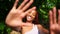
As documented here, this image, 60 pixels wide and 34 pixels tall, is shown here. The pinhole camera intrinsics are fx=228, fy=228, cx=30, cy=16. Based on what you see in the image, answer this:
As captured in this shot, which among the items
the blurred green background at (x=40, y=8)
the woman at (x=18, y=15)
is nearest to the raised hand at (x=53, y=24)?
the woman at (x=18, y=15)

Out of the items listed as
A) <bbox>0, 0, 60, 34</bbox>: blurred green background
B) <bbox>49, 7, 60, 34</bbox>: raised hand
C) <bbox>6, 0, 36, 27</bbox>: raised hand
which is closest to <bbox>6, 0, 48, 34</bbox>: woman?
<bbox>6, 0, 36, 27</bbox>: raised hand

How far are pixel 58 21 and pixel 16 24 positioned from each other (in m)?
0.23

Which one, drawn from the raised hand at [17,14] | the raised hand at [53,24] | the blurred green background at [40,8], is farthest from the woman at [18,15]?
the blurred green background at [40,8]

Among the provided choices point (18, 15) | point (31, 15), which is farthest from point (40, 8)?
point (18, 15)

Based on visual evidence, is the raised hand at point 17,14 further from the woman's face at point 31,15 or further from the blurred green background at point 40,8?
the blurred green background at point 40,8

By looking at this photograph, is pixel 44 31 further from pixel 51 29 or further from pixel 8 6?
pixel 8 6

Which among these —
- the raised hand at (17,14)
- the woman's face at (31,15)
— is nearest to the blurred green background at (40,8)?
the woman's face at (31,15)

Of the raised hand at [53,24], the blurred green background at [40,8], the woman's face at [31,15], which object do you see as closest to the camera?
the raised hand at [53,24]

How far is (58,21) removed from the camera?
1.06 m

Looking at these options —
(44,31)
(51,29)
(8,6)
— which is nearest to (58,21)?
(51,29)

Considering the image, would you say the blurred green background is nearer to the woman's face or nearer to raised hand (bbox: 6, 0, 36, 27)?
the woman's face

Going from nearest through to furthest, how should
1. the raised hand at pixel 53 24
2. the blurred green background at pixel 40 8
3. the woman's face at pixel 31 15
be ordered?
1. the raised hand at pixel 53 24
2. the woman's face at pixel 31 15
3. the blurred green background at pixel 40 8

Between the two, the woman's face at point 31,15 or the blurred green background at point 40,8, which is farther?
the blurred green background at point 40,8

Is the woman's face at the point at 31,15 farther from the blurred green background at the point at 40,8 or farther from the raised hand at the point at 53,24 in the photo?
the blurred green background at the point at 40,8
